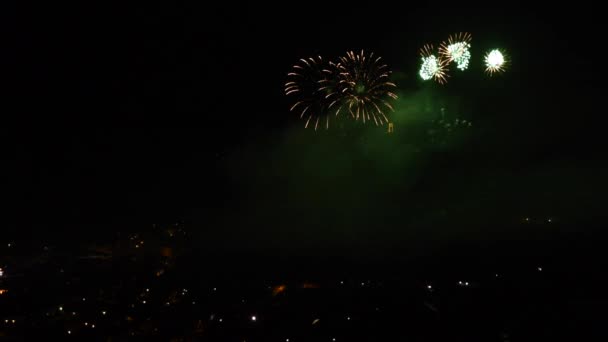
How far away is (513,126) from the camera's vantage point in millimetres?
20031

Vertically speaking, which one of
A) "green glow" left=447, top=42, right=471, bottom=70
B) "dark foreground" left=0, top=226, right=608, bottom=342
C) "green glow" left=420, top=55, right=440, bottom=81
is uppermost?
"green glow" left=447, top=42, right=471, bottom=70

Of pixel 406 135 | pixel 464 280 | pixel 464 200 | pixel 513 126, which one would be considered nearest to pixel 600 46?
pixel 513 126

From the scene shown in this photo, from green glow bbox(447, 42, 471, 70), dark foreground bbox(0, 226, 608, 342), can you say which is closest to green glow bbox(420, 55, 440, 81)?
green glow bbox(447, 42, 471, 70)

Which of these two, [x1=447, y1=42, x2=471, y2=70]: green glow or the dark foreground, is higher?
[x1=447, y1=42, x2=471, y2=70]: green glow

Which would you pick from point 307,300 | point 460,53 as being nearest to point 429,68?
point 460,53

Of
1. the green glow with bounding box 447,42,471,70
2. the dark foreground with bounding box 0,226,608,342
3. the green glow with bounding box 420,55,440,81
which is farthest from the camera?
the green glow with bounding box 447,42,471,70

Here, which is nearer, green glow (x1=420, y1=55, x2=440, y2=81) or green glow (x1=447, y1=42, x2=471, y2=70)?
green glow (x1=420, y1=55, x2=440, y2=81)

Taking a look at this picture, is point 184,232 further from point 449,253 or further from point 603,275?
point 603,275

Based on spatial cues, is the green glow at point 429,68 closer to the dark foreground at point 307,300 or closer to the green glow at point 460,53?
the green glow at point 460,53

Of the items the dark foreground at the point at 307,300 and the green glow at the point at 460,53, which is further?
the green glow at the point at 460,53

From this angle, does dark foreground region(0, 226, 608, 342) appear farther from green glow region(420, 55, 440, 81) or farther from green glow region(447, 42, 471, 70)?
green glow region(447, 42, 471, 70)

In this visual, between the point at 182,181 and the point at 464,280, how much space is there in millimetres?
12844

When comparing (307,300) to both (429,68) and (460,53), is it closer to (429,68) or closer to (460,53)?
(429,68)

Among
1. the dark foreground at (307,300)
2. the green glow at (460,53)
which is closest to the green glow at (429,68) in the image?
the green glow at (460,53)
